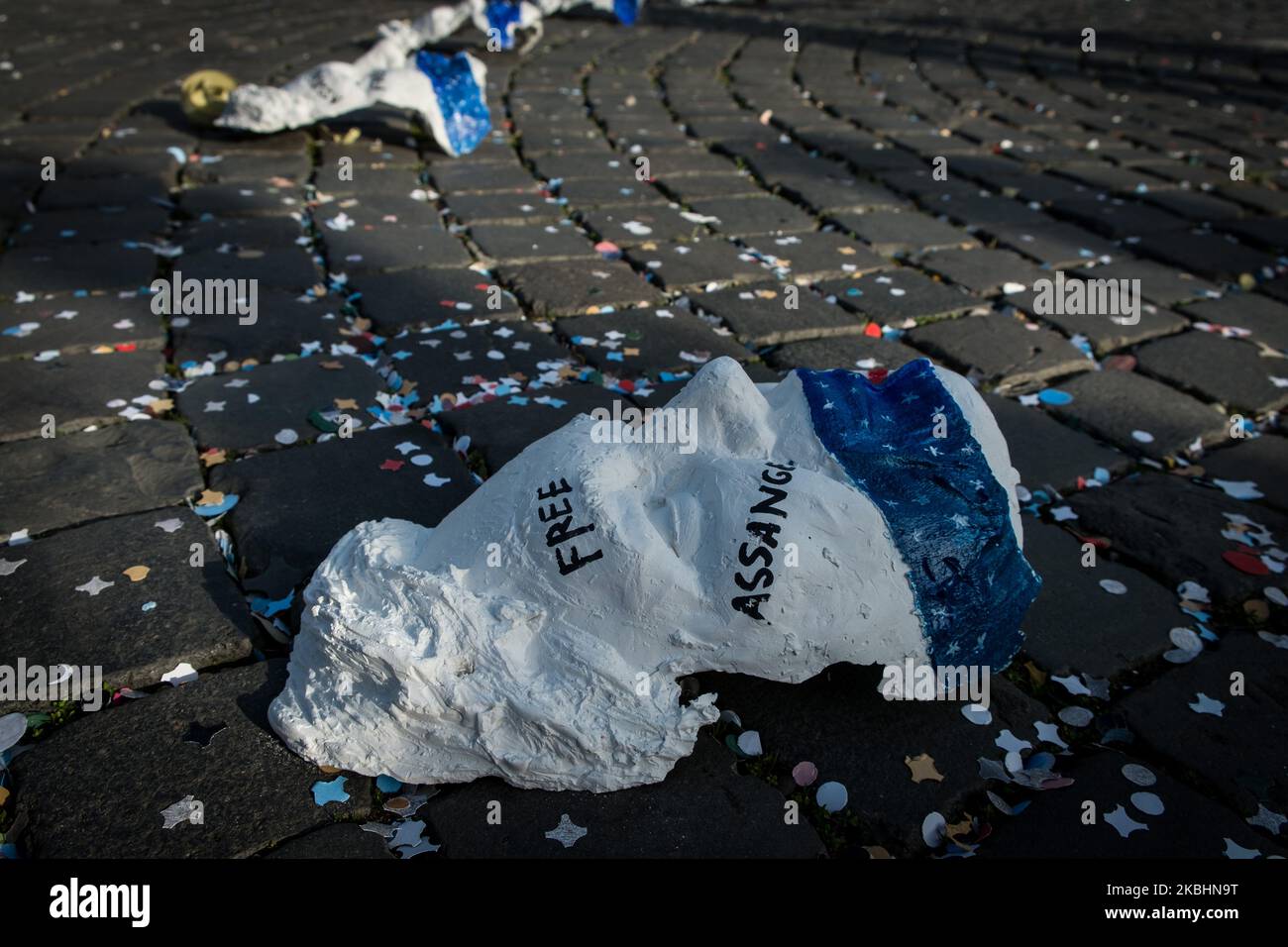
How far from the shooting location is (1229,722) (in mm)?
2064

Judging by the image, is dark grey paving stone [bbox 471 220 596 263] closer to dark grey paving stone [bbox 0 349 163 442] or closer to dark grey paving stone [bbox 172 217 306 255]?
dark grey paving stone [bbox 172 217 306 255]

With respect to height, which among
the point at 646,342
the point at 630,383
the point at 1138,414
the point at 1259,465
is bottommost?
the point at 1259,465

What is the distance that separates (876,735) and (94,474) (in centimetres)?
226

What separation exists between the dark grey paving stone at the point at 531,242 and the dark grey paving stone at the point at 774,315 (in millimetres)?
745

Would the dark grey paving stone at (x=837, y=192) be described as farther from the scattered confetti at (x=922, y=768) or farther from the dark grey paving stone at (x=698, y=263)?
the scattered confetti at (x=922, y=768)

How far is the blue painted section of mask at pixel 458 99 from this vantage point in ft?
17.5

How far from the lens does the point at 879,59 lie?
8.41m

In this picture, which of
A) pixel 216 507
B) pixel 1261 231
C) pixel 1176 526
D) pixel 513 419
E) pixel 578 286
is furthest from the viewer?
pixel 1261 231

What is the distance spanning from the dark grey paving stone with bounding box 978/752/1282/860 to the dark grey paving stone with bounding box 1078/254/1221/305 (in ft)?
9.60

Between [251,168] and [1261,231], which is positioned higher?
[251,168]

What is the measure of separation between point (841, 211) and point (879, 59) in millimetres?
4362

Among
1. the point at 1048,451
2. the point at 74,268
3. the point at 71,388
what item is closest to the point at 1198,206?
the point at 1048,451

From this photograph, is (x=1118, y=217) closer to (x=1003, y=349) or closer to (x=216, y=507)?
(x=1003, y=349)
